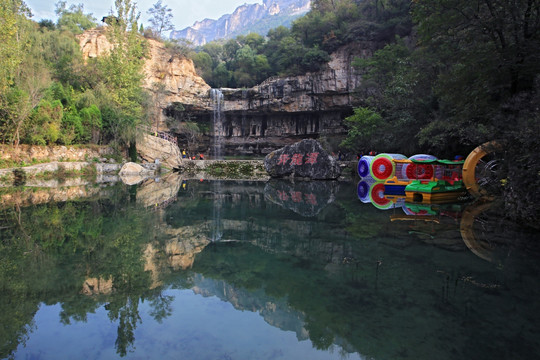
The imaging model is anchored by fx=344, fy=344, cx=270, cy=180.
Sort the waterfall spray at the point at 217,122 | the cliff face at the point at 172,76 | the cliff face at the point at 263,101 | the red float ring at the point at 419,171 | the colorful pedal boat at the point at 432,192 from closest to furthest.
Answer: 1. the colorful pedal boat at the point at 432,192
2. the red float ring at the point at 419,171
3. the cliff face at the point at 263,101
4. the cliff face at the point at 172,76
5. the waterfall spray at the point at 217,122

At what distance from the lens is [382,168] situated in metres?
15.0

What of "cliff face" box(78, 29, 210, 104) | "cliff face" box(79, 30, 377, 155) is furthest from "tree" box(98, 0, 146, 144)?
"cliff face" box(78, 29, 210, 104)

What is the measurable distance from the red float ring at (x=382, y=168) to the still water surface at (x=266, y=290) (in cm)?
822

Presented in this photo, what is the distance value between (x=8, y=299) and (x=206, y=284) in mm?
1755

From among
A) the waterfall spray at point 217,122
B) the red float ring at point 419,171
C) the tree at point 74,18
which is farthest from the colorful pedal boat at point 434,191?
the tree at point 74,18

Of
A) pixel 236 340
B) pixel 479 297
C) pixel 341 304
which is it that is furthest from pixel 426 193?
pixel 236 340

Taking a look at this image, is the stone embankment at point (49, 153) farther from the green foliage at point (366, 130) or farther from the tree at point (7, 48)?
the green foliage at point (366, 130)

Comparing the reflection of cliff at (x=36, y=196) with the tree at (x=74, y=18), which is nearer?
the reflection of cliff at (x=36, y=196)

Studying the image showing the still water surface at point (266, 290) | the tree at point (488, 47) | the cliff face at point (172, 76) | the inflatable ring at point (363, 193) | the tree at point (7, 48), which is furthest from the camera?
the cliff face at point (172, 76)

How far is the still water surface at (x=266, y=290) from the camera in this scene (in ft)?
8.16

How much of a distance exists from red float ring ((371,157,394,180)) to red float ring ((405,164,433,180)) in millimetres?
1287

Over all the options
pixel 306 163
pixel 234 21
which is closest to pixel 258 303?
pixel 306 163

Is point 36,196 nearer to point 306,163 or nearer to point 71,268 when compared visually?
point 71,268

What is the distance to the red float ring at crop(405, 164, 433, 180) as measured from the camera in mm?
12328
